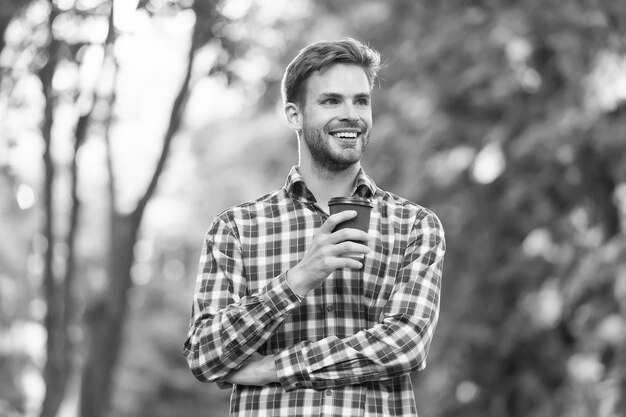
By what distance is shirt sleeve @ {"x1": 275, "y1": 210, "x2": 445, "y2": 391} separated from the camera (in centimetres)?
285

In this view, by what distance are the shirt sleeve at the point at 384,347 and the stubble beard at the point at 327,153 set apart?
1.13ft

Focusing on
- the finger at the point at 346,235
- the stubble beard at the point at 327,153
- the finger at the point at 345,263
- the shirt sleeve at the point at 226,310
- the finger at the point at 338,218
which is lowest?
the shirt sleeve at the point at 226,310

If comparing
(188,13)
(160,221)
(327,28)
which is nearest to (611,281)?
(188,13)

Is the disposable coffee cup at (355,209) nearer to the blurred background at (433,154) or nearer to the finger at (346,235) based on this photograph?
the finger at (346,235)

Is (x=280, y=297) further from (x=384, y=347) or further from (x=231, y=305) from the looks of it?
(x=384, y=347)

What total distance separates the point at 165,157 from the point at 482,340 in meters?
5.28

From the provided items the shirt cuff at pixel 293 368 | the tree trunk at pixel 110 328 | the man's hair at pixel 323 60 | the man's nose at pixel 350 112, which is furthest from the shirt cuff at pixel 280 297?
the tree trunk at pixel 110 328

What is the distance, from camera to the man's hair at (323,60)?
119 inches

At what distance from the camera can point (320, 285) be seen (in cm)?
293

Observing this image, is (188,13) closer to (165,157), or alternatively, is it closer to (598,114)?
(165,157)

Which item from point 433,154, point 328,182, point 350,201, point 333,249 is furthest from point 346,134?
point 433,154

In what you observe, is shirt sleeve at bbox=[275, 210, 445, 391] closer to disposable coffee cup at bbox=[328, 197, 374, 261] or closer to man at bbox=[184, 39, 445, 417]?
man at bbox=[184, 39, 445, 417]

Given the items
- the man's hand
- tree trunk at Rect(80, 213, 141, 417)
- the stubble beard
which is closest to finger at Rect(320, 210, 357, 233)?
the stubble beard

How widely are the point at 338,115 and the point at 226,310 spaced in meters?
0.64
